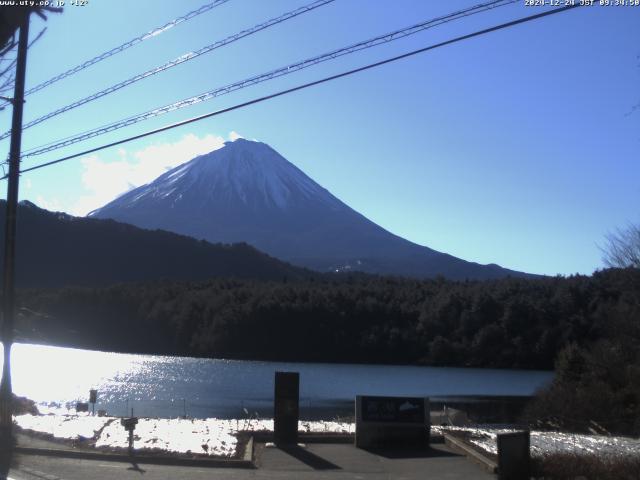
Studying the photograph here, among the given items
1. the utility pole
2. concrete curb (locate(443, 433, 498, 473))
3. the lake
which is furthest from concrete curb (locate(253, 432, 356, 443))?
the lake

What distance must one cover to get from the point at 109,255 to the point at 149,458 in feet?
523

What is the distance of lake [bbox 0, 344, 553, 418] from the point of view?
1906 inches

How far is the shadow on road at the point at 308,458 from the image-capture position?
14523mm

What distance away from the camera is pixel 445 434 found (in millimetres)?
18000

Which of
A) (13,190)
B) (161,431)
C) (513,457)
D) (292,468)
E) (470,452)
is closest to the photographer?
(513,457)

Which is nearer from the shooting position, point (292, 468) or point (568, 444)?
point (292, 468)

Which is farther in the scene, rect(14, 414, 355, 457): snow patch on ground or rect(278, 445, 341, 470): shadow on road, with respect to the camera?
rect(14, 414, 355, 457): snow patch on ground

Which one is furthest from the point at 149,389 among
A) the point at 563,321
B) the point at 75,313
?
the point at 75,313

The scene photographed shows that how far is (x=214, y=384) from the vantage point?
6619cm

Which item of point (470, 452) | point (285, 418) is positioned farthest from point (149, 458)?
point (470, 452)

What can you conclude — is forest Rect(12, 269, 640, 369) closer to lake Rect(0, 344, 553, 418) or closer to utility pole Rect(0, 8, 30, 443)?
lake Rect(0, 344, 553, 418)

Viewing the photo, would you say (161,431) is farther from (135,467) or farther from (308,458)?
(308,458)

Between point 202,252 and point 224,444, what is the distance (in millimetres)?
160923

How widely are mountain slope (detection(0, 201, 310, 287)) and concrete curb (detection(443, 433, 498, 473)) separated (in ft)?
467
